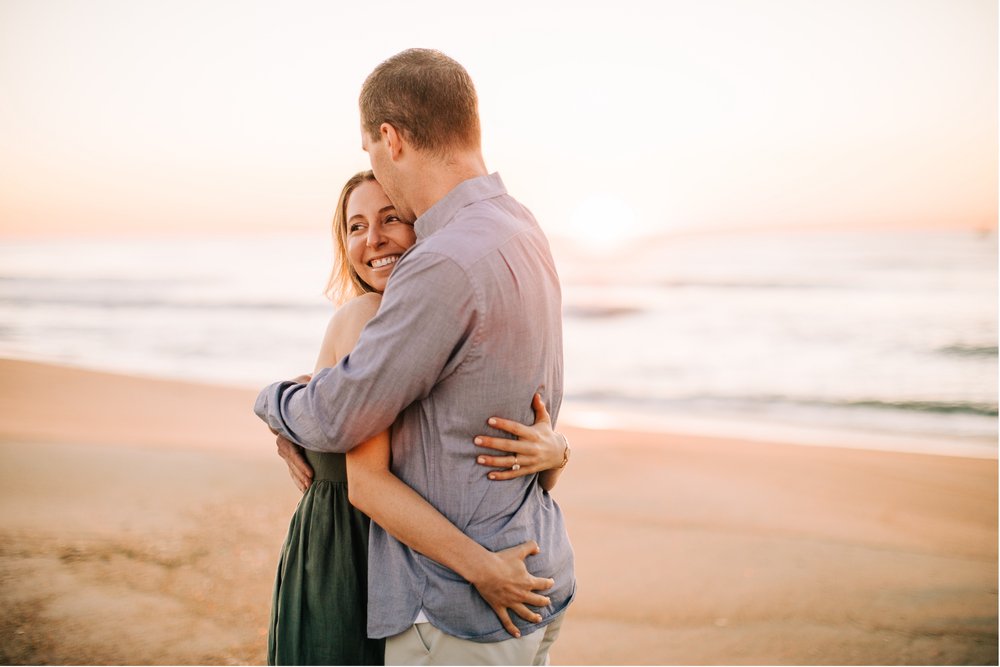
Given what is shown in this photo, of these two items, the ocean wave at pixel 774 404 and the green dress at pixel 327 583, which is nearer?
the green dress at pixel 327 583

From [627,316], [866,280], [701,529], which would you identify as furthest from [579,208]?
[701,529]

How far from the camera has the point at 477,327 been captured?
1.83 meters

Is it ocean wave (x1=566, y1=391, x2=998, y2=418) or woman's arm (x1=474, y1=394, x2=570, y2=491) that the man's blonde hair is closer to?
woman's arm (x1=474, y1=394, x2=570, y2=491)

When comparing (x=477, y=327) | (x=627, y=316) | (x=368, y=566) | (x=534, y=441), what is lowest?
(x=627, y=316)

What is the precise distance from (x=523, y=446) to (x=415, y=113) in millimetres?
880

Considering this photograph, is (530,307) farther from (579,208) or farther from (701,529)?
(579,208)

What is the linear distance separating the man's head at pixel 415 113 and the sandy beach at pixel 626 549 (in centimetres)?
276

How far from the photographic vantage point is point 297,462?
232cm

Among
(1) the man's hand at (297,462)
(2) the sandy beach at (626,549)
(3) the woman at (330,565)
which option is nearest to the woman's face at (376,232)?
(3) the woman at (330,565)

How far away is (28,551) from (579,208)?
2459 centimetres

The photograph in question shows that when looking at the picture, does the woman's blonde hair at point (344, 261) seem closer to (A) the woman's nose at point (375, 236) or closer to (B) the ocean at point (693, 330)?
(A) the woman's nose at point (375, 236)

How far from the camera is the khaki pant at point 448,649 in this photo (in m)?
2.01

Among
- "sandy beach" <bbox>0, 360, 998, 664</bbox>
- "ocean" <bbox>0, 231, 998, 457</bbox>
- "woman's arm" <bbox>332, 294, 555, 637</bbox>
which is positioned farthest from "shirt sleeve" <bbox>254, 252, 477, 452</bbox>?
"ocean" <bbox>0, 231, 998, 457</bbox>

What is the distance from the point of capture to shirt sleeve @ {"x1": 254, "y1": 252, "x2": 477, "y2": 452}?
1.78 m
